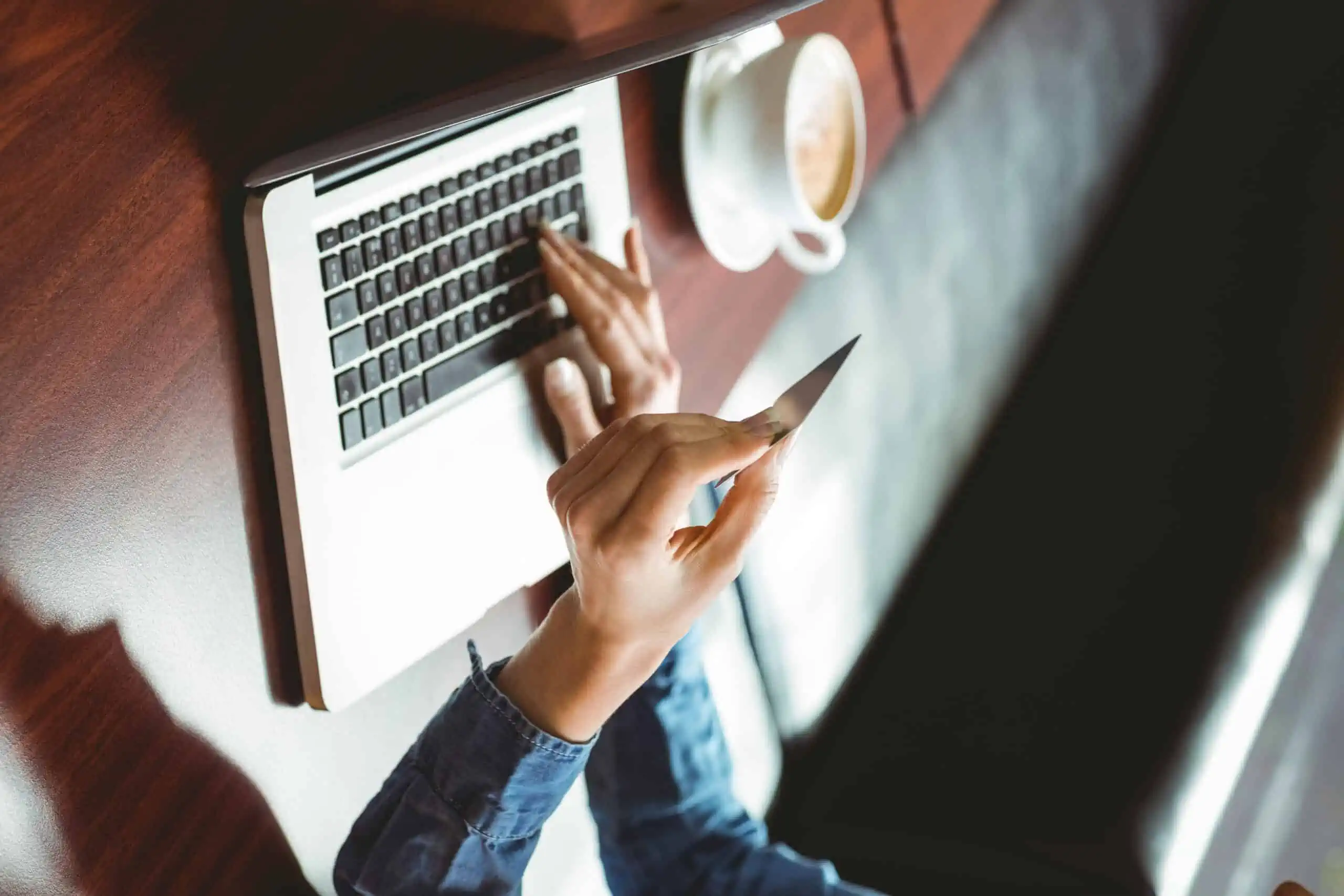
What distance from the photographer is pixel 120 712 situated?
457 mm

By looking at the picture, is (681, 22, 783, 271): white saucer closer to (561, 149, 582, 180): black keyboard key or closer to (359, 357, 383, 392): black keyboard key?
(561, 149, 582, 180): black keyboard key

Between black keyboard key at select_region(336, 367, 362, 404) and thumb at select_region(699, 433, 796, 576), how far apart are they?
177 mm

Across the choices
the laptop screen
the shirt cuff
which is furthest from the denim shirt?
the laptop screen

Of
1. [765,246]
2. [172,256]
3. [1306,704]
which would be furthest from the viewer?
[1306,704]

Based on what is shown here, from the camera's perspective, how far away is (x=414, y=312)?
1.70 ft

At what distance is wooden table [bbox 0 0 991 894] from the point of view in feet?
1.38

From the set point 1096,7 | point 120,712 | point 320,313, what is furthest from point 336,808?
point 1096,7

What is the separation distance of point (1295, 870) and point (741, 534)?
917 mm

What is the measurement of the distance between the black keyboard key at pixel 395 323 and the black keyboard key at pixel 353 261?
3 cm

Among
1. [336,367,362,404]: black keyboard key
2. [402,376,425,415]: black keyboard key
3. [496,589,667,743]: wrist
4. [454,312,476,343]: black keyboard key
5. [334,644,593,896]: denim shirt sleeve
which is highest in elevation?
[454,312,476,343]: black keyboard key

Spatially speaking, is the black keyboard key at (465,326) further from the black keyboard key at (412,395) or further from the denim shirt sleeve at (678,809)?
the denim shirt sleeve at (678,809)

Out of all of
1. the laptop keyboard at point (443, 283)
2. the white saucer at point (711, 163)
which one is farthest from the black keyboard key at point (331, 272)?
the white saucer at point (711, 163)

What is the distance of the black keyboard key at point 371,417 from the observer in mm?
503

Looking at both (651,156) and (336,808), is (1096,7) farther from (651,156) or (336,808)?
(336,808)
